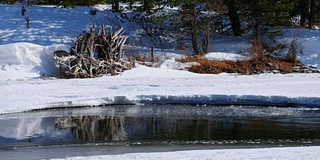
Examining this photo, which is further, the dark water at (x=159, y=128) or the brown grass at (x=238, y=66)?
the brown grass at (x=238, y=66)

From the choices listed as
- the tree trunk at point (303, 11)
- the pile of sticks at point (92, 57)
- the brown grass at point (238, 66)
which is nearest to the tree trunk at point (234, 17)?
the tree trunk at point (303, 11)

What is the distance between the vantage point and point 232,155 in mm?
10867

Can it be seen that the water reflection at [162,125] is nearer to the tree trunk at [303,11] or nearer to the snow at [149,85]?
the snow at [149,85]

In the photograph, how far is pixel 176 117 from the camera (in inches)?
654

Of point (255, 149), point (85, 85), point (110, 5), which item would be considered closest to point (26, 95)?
point (85, 85)

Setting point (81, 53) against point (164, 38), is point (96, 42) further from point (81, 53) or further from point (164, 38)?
point (164, 38)

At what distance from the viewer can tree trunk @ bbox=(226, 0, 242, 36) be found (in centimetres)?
3076

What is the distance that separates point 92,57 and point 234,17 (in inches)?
367

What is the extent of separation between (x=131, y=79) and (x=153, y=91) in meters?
3.52

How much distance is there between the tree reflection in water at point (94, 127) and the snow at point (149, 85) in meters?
0.92

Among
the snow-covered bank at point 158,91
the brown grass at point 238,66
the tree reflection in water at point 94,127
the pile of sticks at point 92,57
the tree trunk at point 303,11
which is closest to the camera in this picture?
the tree reflection in water at point 94,127

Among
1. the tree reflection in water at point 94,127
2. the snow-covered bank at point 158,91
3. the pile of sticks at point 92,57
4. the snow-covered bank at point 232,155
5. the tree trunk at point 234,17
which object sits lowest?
the tree reflection in water at point 94,127

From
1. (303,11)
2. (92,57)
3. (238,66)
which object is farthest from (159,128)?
(303,11)

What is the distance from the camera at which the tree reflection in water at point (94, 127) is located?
13812 millimetres
